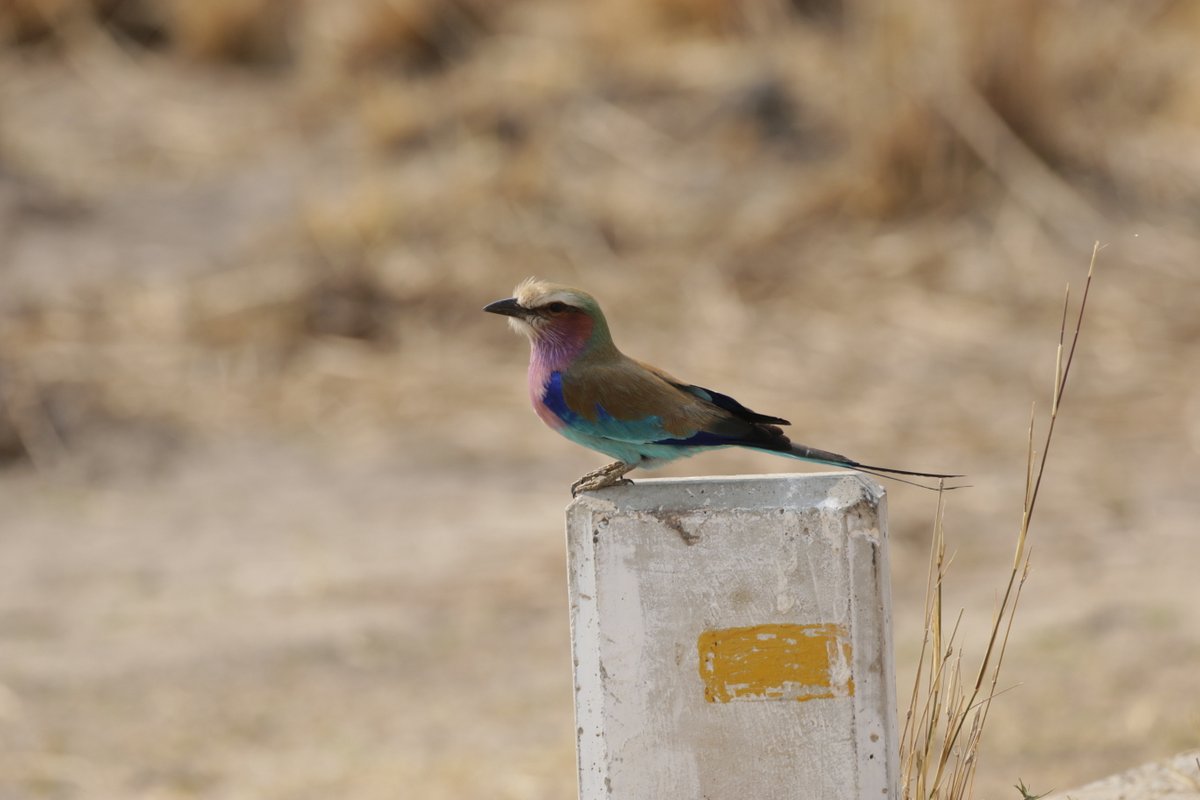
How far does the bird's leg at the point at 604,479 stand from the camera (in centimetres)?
315

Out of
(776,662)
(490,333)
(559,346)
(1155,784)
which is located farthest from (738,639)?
(490,333)

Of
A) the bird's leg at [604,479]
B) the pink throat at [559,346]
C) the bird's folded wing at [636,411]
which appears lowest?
the bird's leg at [604,479]

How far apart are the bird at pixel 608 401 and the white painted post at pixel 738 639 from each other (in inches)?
5.8

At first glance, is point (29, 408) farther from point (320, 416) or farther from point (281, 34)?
point (281, 34)

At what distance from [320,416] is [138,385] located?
48.2 inches

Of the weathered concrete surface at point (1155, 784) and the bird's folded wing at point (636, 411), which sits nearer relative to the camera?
the bird's folded wing at point (636, 411)

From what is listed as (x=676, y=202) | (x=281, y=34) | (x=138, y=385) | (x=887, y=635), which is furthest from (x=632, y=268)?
(x=887, y=635)

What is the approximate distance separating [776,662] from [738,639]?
73 millimetres

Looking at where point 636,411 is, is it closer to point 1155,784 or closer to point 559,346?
point 559,346

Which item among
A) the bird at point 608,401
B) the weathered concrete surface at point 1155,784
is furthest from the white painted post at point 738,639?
the weathered concrete surface at point 1155,784

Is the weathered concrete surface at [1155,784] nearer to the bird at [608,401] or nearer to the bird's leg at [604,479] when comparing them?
the bird at [608,401]

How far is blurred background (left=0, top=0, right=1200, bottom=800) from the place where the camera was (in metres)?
6.45

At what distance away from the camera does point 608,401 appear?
3123 mm

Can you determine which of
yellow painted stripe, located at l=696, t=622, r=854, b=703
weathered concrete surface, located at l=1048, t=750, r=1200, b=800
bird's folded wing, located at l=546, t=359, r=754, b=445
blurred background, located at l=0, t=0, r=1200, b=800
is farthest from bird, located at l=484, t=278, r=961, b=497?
blurred background, located at l=0, t=0, r=1200, b=800
